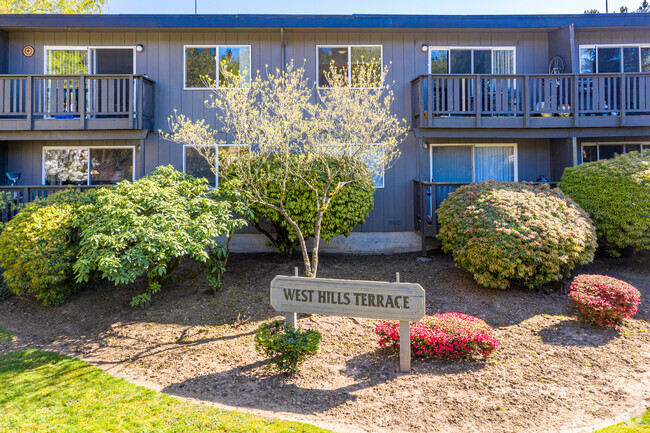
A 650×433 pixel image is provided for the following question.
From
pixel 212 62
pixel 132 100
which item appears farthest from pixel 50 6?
pixel 132 100

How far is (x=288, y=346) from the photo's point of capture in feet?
15.7

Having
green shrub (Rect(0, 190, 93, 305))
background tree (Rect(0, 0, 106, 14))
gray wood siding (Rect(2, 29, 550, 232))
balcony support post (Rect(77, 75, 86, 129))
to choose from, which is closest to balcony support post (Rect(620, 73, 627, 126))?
gray wood siding (Rect(2, 29, 550, 232))

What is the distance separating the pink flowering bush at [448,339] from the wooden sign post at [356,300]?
1.35ft

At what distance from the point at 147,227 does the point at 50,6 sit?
18988mm

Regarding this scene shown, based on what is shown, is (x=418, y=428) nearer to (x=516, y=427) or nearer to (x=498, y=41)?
(x=516, y=427)

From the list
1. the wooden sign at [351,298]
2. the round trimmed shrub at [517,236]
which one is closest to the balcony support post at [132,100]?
the wooden sign at [351,298]

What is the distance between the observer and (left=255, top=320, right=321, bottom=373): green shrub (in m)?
4.80

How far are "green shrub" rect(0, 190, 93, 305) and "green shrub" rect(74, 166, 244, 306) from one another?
0.69m

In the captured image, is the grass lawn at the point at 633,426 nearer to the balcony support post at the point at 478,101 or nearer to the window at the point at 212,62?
the balcony support post at the point at 478,101

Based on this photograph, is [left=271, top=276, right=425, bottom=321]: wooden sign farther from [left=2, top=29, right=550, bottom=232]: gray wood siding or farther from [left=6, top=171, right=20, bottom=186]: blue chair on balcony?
[left=6, top=171, right=20, bottom=186]: blue chair on balcony

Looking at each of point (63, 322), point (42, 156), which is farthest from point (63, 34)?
point (63, 322)

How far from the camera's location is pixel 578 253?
711 centimetres

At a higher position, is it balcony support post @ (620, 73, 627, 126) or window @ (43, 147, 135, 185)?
balcony support post @ (620, 73, 627, 126)

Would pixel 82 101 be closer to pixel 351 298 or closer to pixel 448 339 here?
pixel 351 298
